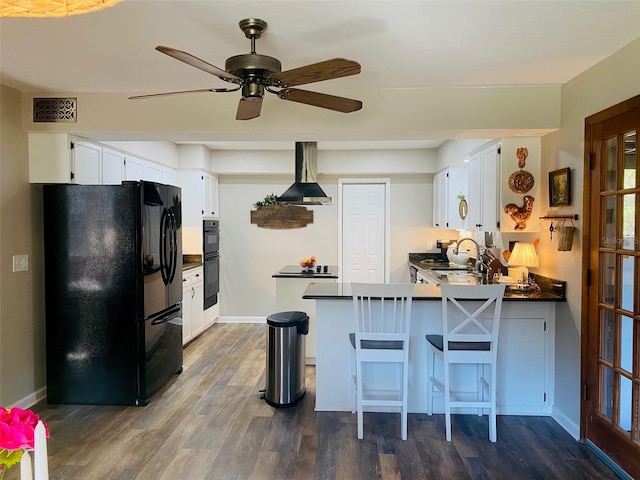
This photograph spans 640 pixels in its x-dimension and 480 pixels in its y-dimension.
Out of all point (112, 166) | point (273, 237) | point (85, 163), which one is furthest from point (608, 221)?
point (273, 237)

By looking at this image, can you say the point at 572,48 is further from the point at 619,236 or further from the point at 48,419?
the point at 48,419

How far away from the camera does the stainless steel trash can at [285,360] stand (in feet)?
11.1

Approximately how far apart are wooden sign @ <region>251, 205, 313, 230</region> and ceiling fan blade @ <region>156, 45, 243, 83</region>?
418cm

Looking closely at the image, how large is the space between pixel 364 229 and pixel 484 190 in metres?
2.56

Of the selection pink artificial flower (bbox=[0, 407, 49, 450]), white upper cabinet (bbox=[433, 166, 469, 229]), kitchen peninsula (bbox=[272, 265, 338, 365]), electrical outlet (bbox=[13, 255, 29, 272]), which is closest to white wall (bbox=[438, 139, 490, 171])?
white upper cabinet (bbox=[433, 166, 469, 229])

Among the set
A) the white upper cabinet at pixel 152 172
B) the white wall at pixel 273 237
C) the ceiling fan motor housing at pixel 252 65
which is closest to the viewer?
the ceiling fan motor housing at pixel 252 65

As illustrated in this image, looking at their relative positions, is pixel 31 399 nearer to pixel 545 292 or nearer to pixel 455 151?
pixel 545 292

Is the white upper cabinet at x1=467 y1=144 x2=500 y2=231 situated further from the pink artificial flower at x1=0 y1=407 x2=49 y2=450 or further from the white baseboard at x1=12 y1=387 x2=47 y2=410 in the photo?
the white baseboard at x1=12 y1=387 x2=47 y2=410

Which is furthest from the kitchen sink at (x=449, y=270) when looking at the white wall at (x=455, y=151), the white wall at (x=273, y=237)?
the white wall at (x=455, y=151)

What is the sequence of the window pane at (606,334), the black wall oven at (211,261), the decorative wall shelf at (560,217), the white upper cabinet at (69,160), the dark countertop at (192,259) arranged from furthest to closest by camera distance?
the black wall oven at (211,261)
the dark countertop at (192,259)
the white upper cabinet at (69,160)
the decorative wall shelf at (560,217)
the window pane at (606,334)

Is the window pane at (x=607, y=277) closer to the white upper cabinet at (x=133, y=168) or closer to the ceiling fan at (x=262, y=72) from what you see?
the ceiling fan at (x=262, y=72)

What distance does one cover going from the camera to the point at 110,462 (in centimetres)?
255

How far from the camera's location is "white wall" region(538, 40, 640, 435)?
2580 mm

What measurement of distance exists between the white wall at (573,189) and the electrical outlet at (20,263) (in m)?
4.06
